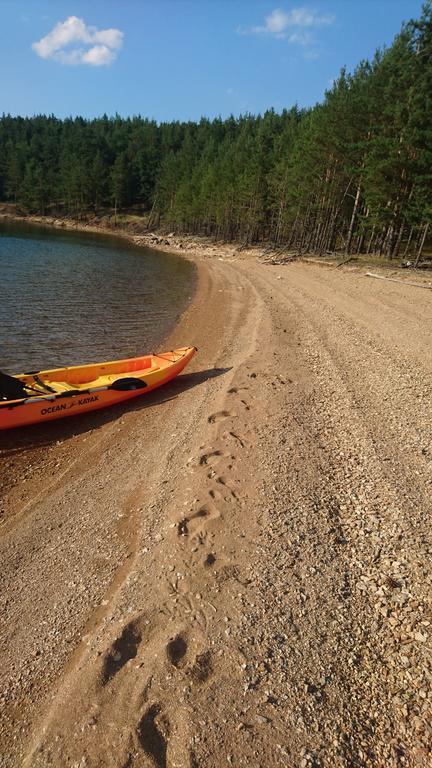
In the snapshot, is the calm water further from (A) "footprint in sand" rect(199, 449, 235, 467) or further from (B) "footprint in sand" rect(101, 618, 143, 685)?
(B) "footprint in sand" rect(101, 618, 143, 685)

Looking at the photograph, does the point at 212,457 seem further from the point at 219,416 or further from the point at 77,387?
the point at 77,387

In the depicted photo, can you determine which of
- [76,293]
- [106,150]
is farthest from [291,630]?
[106,150]

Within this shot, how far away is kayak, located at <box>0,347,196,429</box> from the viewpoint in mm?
9391

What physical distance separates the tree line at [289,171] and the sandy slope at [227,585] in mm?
25780

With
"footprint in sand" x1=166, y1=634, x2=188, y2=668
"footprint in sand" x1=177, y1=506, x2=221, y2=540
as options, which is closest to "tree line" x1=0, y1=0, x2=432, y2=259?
"footprint in sand" x1=177, y1=506, x2=221, y2=540

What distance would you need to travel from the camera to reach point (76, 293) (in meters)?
26.6

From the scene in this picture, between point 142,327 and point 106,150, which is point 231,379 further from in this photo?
point 106,150

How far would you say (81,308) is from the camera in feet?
73.9

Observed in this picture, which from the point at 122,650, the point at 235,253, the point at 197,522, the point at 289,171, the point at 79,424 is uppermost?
the point at 289,171

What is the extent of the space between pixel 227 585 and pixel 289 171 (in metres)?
51.3

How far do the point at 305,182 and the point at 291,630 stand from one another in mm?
46734

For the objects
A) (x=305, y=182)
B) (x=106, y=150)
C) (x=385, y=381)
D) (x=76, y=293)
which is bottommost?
(x=76, y=293)

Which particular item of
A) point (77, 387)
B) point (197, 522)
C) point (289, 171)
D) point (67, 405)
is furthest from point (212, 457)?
point (289, 171)

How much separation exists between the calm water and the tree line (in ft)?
53.7
